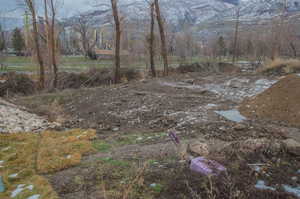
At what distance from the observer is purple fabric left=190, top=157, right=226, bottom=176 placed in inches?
94.6

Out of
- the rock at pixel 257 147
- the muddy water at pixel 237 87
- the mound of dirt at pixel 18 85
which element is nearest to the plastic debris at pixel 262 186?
the rock at pixel 257 147

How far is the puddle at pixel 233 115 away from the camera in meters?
5.05

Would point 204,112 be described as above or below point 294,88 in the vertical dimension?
below

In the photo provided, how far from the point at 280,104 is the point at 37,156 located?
5287mm

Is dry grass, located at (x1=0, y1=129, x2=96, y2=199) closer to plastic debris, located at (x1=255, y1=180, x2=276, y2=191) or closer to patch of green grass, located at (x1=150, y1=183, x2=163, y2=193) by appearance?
patch of green grass, located at (x1=150, y1=183, x2=163, y2=193)

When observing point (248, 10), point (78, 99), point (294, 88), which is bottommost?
point (78, 99)

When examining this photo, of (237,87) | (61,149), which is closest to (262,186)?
(61,149)

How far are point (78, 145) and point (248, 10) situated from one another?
19579 centimetres

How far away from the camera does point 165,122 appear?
17.0 ft

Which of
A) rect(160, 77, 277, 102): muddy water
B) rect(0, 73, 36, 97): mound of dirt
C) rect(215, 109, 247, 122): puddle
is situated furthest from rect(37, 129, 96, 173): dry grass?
rect(0, 73, 36, 97): mound of dirt

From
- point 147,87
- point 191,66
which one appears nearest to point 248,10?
point 191,66

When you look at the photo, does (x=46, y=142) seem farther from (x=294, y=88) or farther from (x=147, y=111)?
(x=294, y=88)

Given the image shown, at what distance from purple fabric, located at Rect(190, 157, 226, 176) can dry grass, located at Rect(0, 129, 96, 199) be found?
153 cm

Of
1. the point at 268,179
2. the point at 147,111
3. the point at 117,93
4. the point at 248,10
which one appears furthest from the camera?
the point at 248,10
